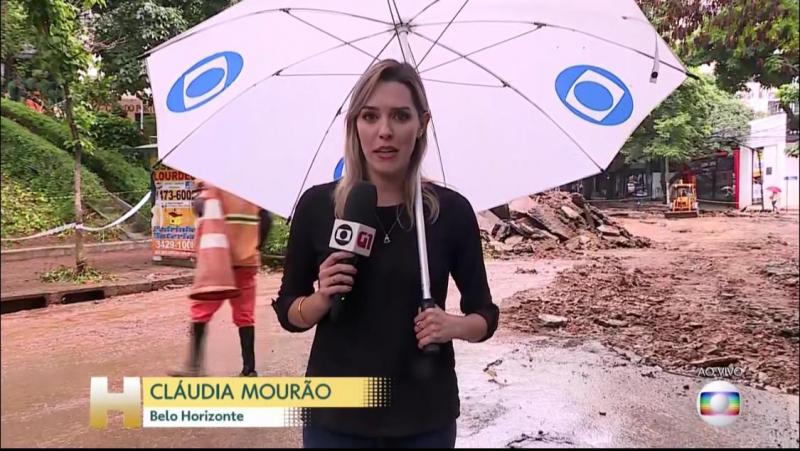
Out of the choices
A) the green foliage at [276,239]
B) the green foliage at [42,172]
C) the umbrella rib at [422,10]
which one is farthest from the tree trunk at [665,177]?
the green foliage at [42,172]

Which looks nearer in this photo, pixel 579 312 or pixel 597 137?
pixel 597 137

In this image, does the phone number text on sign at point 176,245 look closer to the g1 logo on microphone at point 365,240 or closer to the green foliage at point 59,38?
the green foliage at point 59,38

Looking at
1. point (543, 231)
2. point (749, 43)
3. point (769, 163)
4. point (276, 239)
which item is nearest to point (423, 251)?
point (276, 239)

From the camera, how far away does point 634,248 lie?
4582mm

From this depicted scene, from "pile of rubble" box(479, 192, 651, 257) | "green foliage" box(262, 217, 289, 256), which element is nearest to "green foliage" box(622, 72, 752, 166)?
"green foliage" box(262, 217, 289, 256)

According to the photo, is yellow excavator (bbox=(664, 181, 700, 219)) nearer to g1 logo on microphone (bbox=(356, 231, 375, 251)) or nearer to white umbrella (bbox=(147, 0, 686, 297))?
white umbrella (bbox=(147, 0, 686, 297))

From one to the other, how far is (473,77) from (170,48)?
820 millimetres

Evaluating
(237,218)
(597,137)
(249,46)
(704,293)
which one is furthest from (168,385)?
(704,293)

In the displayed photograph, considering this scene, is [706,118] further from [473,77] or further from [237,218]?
[237,218]

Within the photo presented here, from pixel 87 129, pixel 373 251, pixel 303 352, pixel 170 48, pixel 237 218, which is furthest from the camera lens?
pixel 303 352

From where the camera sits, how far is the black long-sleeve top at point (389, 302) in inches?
43.6

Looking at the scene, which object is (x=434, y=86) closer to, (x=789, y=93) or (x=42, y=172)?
(x=42, y=172)

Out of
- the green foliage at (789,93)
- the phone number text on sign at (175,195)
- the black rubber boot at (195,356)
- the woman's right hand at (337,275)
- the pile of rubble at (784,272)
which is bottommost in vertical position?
the black rubber boot at (195,356)

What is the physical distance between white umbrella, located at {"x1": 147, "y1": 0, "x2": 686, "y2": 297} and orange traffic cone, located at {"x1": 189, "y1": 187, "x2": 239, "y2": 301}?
17cm
